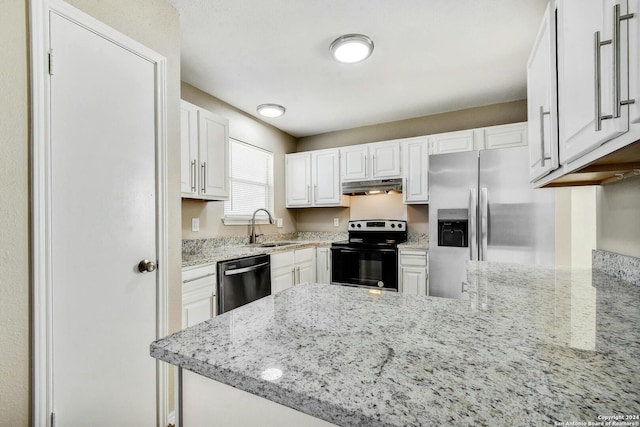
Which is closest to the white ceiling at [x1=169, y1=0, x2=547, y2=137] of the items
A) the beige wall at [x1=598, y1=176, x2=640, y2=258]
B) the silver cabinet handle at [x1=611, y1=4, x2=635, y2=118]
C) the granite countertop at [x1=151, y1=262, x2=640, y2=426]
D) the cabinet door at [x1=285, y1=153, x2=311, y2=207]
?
the cabinet door at [x1=285, y1=153, x2=311, y2=207]

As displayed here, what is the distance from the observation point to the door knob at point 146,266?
5.18 feet

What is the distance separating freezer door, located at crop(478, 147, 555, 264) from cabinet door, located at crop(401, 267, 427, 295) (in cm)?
69

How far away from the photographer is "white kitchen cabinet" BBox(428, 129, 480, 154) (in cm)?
329

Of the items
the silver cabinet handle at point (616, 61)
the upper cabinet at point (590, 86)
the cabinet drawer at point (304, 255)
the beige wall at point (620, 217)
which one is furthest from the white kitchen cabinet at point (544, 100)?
the cabinet drawer at point (304, 255)

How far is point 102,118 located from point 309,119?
2769mm

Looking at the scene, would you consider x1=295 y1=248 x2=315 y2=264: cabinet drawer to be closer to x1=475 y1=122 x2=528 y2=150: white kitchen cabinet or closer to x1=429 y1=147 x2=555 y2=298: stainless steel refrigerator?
x1=429 y1=147 x2=555 y2=298: stainless steel refrigerator

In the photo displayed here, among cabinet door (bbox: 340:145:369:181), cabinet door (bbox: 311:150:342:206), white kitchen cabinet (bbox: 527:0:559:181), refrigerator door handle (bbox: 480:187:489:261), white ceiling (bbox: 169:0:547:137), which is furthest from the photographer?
cabinet door (bbox: 311:150:342:206)

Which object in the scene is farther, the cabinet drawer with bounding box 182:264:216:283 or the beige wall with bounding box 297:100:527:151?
the beige wall with bounding box 297:100:527:151

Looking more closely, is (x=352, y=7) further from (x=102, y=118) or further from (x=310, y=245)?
(x=310, y=245)

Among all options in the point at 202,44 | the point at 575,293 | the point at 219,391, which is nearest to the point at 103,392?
the point at 219,391

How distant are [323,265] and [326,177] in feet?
3.99

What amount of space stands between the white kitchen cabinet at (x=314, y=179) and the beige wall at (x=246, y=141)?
146 mm

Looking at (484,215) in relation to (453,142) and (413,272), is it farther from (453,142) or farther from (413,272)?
(453,142)

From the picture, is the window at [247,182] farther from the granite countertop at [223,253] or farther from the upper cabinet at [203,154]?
the upper cabinet at [203,154]
